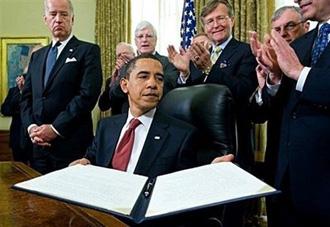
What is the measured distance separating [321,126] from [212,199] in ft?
2.28

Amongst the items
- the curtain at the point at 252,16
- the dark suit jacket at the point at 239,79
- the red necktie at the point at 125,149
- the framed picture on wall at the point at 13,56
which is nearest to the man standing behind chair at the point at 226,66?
the dark suit jacket at the point at 239,79

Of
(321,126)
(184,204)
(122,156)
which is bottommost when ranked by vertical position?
(122,156)

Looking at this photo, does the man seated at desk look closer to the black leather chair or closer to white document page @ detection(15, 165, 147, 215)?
the black leather chair

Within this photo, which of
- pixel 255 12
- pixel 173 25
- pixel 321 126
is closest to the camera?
pixel 321 126

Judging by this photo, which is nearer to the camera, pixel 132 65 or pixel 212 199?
pixel 212 199

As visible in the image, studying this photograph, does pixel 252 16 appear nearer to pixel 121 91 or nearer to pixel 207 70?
pixel 121 91

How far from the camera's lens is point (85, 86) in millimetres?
3105

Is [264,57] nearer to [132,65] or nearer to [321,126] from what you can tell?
[321,126]

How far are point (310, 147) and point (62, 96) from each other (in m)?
1.82

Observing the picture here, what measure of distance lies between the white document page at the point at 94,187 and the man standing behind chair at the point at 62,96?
1.37 metres

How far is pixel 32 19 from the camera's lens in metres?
7.26

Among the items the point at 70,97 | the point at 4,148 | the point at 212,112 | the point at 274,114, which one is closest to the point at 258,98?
the point at 274,114

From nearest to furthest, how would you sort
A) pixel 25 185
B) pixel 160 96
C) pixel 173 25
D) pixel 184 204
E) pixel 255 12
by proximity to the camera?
pixel 184 204
pixel 25 185
pixel 160 96
pixel 255 12
pixel 173 25

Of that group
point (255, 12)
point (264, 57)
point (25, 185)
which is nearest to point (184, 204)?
point (25, 185)
